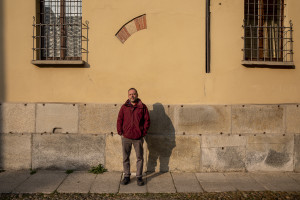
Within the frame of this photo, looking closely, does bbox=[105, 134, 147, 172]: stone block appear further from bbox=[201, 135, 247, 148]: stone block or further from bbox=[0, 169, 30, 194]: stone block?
bbox=[0, 169, 30, 194]: stone block

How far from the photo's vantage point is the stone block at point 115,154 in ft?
18.0

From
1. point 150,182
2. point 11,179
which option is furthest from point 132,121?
point 11,179

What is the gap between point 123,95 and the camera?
553 cm

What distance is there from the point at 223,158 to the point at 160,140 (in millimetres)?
Result: 1368

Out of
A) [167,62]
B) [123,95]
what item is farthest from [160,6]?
[123,95]

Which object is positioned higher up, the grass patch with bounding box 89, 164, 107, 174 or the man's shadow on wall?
the man's shadow on wall

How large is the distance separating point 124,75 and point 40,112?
190 cm

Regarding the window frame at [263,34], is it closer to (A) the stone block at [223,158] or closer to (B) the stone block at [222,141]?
(B) the stone block at [222,141]

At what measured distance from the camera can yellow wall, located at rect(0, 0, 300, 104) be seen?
5477 mm

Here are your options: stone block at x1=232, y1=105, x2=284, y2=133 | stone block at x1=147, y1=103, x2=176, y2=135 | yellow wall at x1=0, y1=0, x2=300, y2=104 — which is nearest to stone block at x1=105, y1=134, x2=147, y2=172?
stone block at x1=147, y1=103, x2=176, y2=135

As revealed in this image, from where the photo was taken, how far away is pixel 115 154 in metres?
5.51

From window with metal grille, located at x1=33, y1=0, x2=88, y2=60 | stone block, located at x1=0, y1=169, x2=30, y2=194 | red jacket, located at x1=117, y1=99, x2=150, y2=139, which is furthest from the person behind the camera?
window with metal grille, located at x1=33, y1=0, x2=88, y2=60

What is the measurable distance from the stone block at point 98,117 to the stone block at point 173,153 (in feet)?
2.73

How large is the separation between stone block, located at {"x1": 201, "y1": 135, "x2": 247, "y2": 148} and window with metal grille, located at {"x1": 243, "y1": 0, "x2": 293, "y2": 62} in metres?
1.72
